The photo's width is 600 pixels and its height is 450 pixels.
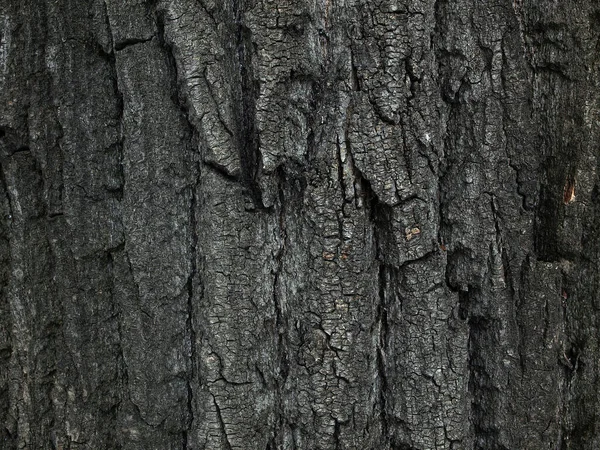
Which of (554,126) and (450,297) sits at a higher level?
(554,126)

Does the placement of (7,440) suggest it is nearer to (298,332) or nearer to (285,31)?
(298,332)

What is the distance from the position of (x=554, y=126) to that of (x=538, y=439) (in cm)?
77

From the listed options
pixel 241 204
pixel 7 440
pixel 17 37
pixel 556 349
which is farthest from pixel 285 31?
pixel 7 440

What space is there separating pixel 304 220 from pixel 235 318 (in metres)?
0.29

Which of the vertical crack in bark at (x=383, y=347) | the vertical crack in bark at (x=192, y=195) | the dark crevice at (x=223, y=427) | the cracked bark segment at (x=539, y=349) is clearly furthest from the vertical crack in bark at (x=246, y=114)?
the cracked bark segment at (x=539, y=349)

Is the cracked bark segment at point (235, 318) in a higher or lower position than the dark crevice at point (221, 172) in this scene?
lower

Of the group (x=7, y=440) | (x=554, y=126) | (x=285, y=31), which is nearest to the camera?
(x=285, y=31)

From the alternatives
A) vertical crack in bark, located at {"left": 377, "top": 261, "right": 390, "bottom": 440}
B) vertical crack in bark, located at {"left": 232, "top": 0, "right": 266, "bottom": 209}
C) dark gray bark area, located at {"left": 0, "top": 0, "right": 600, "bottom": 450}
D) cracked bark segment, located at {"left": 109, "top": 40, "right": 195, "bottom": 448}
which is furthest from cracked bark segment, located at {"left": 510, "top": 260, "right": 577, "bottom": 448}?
cracked bark segment, located at {"left": 109, "top": 40, "right": 195, "bottom": 448}

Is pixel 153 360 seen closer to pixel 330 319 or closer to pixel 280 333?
pixel 280 333

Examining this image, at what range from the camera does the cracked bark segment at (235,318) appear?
151cm

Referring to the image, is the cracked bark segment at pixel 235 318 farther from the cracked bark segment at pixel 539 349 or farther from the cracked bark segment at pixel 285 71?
the cracked bark segment at pixel 539 349

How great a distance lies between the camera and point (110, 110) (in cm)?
159

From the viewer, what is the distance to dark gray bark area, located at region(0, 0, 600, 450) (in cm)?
148

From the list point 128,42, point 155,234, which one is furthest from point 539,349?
point 128,42
